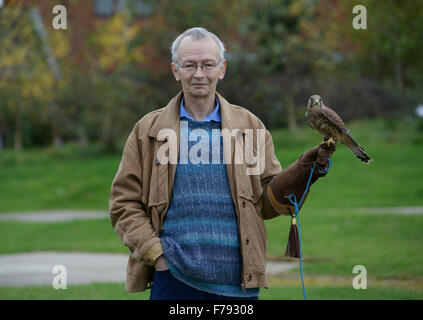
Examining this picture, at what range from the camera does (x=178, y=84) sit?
22.7 metres

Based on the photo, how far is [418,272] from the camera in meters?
9.38

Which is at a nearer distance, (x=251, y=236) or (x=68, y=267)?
(x=251, y=236)

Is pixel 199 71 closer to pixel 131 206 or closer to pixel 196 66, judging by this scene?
pixel 196 66

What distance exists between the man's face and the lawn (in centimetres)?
441

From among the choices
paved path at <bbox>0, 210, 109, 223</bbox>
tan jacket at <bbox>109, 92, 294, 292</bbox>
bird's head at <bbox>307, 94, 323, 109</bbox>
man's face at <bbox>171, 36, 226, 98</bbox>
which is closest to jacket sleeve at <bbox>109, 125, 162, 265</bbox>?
tan jacket at <bbox>109, 92, 294, 292</bbox>

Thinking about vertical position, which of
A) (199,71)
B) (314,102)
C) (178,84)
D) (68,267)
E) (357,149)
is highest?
(178,84)

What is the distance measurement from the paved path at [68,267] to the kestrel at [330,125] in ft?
19.2

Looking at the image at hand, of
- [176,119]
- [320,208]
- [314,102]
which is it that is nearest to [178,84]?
[320,208]

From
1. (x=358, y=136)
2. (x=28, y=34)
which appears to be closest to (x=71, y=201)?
(x=28, y=34)

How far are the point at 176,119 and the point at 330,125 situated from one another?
884 mm

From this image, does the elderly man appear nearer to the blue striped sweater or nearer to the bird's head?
the blue striped sweater

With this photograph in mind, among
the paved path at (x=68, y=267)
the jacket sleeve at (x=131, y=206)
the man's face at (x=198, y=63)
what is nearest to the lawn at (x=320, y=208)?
the paved path at (x=68, y=267)

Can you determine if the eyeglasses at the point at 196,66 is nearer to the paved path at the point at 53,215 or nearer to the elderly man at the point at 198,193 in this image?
the elderly man at the point at 198,193

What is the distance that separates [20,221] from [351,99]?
11859 millimetres
